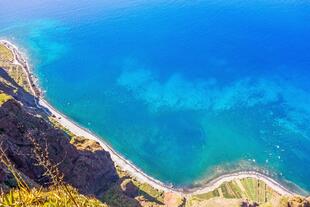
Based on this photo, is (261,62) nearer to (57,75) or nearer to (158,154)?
(158,154)

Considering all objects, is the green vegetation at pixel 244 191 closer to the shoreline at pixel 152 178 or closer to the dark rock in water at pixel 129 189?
the shoreline at pixel 152 178

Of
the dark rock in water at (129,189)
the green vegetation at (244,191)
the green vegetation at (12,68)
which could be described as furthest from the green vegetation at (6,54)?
the green vegetation at (244,191)

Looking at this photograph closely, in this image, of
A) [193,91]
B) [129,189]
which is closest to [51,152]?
[129,189]

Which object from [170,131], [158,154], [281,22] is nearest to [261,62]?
[281,22]

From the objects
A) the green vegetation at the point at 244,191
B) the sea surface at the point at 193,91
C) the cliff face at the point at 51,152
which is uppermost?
the cliff face at the point at 51,152

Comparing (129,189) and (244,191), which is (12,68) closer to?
(129,189)

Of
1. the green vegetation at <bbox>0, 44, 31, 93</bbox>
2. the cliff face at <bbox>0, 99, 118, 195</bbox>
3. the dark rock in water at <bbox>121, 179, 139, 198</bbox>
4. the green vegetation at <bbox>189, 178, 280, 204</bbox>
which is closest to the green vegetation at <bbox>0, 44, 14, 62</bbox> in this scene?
the green vegetation at <bbox>0, 44, 31, 93</bbox>
